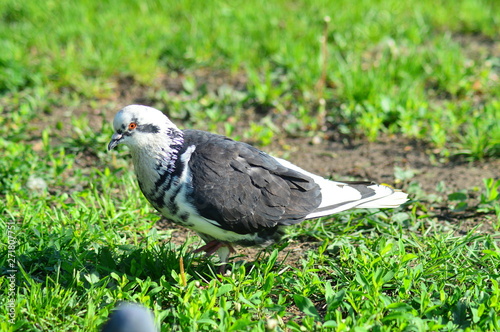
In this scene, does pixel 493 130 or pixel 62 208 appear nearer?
pixel 62 208

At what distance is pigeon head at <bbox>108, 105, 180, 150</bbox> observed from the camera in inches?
133

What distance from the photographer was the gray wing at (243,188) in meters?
3.28

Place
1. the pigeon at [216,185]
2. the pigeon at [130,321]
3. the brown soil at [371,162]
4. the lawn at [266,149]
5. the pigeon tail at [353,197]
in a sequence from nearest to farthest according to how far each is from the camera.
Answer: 1. the pigeon at [130,321]
2. the lawn at [266,149]
3. the pigeon at [216,185]
4. the pigeon tail at [353,197]
5. the brown soil at [371,162]

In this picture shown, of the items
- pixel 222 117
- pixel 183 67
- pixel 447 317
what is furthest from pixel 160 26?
pixel 447 317

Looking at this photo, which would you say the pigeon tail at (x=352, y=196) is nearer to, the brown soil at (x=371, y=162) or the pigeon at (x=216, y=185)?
the pigeon at (x=216, y=185)

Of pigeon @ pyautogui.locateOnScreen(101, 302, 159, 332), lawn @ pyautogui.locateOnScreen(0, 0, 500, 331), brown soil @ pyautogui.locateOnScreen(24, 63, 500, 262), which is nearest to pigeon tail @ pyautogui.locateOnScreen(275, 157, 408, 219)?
lawn @ pyautogui.locateOnScreen(0, 0, 500, 331)

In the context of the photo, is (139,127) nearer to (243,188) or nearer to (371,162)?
(243,188)

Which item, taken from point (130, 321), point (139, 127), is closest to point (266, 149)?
point (139, 127)

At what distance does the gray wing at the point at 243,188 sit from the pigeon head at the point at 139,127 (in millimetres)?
184

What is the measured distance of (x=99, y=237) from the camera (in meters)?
3.74

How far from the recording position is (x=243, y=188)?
11.1ft

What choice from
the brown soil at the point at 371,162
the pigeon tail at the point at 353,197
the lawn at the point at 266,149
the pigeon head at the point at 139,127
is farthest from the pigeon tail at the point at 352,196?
the pigeon head at the point at 139,127

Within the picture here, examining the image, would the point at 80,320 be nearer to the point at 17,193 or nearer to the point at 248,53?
the point at 17,193

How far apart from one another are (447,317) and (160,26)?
485 centimetres
